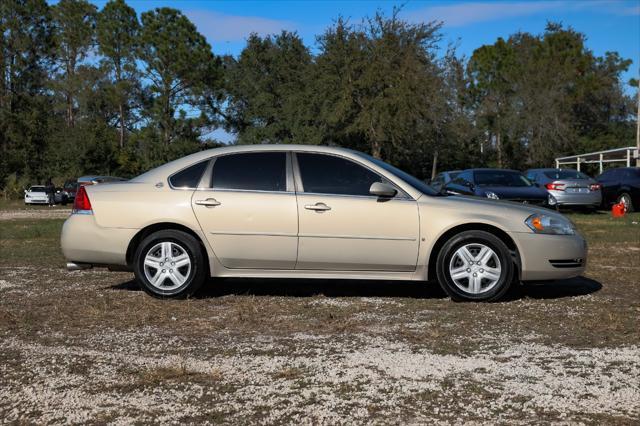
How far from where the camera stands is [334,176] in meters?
6.99

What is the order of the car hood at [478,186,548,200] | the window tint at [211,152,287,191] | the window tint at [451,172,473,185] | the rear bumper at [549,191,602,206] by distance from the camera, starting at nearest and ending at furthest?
the window tint at [211,152,287,191] → the car hood at [478,186,548,200] → the window tint at [451,172,473,185] → the rear bumper at [549,191,602,206]

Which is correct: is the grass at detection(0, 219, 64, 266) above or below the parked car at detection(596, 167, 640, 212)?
below

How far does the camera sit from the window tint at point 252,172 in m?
6.98

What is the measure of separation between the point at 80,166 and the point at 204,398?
5326 cm

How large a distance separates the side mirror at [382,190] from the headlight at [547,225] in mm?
1321

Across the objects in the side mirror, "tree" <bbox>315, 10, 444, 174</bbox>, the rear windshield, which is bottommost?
the side mirror

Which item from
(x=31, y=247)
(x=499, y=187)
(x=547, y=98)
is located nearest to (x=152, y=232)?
(x=31, y=247)

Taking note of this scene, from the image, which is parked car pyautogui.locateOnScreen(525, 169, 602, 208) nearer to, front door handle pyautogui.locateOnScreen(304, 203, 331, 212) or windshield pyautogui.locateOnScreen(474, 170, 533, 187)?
windshield pyautogui.locateOnScreen(474, 170, 533, 187)

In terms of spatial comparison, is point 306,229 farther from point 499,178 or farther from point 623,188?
point 623,188

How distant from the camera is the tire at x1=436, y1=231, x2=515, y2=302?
670cm

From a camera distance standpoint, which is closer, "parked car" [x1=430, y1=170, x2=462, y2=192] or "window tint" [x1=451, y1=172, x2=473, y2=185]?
"window tint" [x1=451, y1=172, x2=473, y2=185]

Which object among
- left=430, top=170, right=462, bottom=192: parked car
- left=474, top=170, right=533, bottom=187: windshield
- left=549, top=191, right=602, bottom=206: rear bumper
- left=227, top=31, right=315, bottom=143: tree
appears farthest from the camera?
left=227, top=31, right=315, bottom=143: tree

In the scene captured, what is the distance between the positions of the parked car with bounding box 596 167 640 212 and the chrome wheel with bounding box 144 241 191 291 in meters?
18.8

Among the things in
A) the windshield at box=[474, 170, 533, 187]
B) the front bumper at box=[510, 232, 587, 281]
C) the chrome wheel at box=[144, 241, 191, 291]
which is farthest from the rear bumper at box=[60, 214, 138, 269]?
the windshield at box=[474, 170, 533, 187]
